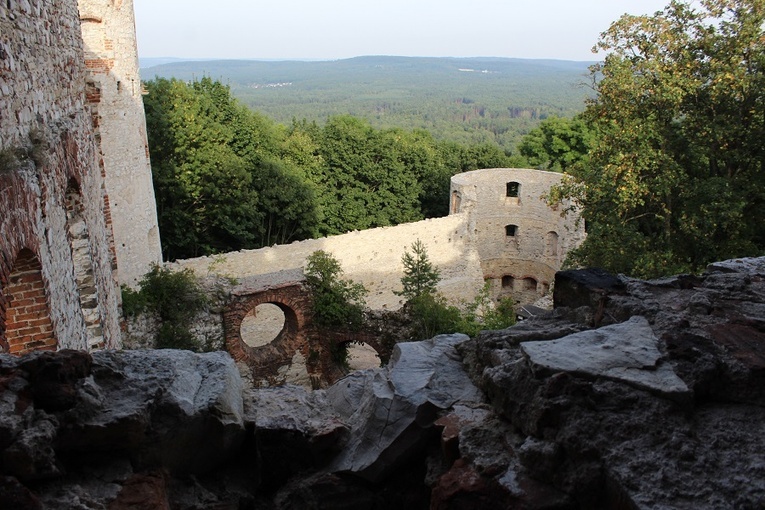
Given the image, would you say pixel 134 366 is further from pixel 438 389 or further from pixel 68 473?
pixel 438 389

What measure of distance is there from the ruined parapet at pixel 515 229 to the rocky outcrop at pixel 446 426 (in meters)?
21.0

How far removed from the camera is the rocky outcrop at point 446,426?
2418mm

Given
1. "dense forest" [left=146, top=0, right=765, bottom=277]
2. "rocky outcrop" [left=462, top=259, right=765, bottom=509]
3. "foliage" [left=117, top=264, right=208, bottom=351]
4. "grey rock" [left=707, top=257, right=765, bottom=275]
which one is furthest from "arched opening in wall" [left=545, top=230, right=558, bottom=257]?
"rocky outcrop" [left=462, top=259, right=765, bottom=509]

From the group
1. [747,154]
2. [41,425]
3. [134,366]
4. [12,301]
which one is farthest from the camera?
[747,154]

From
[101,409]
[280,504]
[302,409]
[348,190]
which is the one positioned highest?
[101,409]

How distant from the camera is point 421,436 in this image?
3.17m

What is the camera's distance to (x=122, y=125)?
14102 millimetres

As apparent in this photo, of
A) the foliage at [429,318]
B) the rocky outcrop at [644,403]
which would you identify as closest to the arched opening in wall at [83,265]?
the rocky outcrop at [644,403]

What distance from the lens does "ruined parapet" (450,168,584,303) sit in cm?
2498

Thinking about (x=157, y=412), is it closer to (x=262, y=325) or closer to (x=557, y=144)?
(x=262, y=325)

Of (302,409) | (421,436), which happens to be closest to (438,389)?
(421,436)

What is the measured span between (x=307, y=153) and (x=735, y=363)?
86.5 ft

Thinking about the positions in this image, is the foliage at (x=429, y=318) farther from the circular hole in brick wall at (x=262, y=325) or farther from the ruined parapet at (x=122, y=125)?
the ruined parapet at (x=122, y=125)

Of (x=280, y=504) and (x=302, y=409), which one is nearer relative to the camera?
(x=280, y=504)
